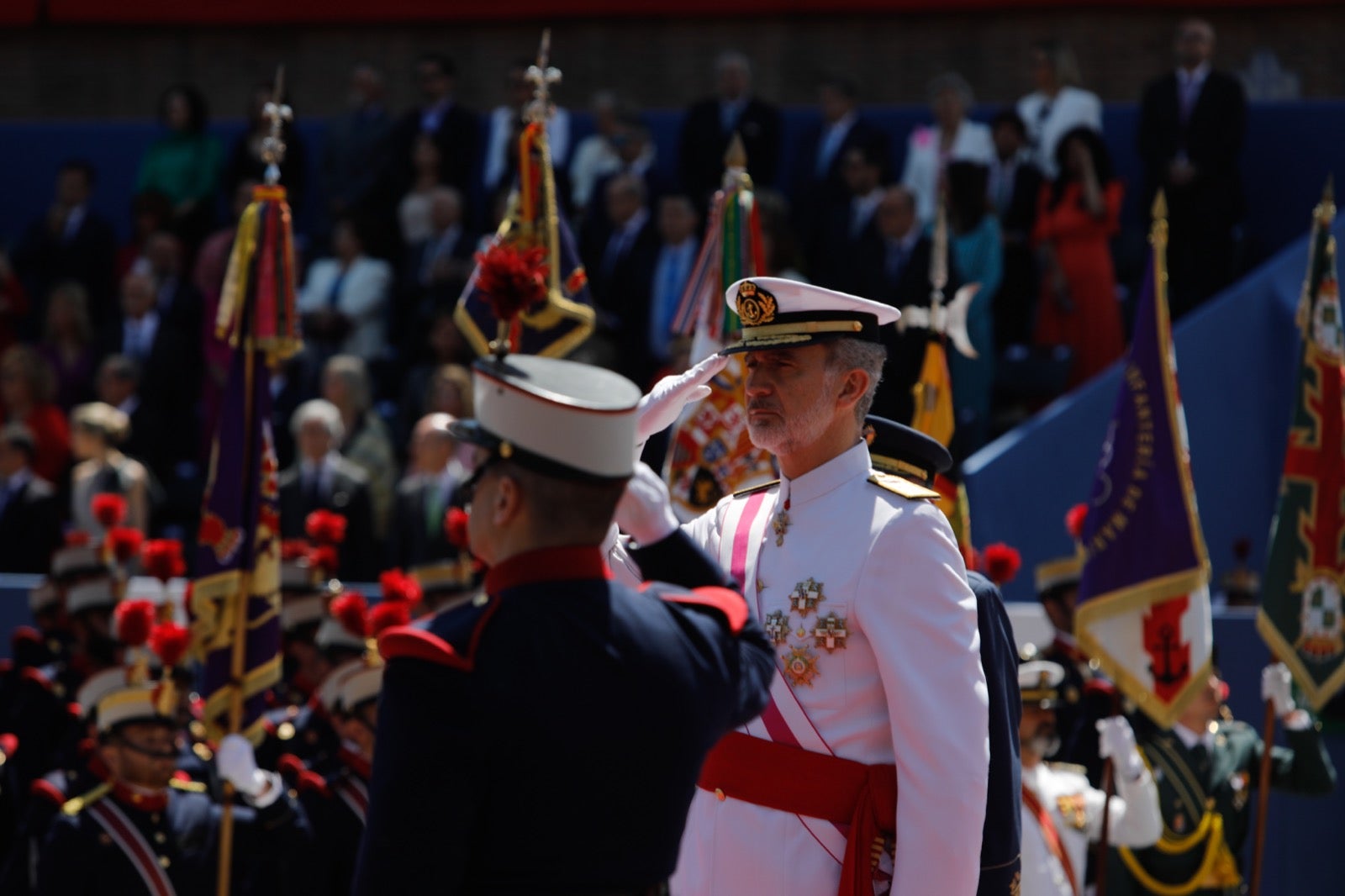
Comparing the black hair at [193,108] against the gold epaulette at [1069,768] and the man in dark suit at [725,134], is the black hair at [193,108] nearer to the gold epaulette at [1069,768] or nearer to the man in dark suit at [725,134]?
the man in dark suit at [725,134]

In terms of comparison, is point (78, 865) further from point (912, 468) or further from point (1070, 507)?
point (1070, 507)

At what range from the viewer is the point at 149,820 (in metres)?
5.92

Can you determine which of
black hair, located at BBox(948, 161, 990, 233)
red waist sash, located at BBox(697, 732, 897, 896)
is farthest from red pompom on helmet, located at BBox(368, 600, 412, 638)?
black hair, located at BBox(948, 161, 990, 233)

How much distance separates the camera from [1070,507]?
29.4ft

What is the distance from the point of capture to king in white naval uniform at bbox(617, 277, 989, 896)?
132 inches

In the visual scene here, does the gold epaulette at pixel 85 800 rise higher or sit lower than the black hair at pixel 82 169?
lower

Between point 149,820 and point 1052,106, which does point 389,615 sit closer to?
point 149,820

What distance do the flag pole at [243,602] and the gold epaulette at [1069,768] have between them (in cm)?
253

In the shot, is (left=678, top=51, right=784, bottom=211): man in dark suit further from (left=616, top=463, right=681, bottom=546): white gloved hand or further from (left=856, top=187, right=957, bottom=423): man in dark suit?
(left=616, top=463, right=681, bottom=546): white gloved hand

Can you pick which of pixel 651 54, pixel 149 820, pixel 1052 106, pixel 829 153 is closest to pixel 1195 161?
pixel 1052 106

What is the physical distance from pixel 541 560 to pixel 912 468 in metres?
1.58

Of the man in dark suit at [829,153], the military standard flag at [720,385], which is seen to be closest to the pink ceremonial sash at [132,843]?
the military standard flag at [720,385]

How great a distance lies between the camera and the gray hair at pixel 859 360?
364cm

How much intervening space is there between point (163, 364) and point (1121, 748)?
7.03m
